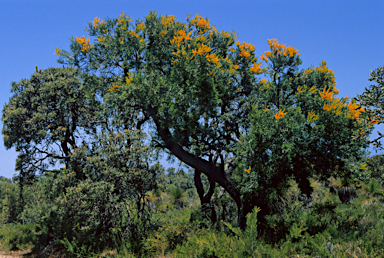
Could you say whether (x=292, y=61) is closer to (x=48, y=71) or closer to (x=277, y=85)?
(x=277, y=85)

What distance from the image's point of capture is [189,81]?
28.7 ft

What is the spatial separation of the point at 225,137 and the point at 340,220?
16.1 feet

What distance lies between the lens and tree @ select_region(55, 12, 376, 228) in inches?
337

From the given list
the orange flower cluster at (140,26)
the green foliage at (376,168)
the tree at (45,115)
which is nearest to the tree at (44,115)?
the tree at (45,115)

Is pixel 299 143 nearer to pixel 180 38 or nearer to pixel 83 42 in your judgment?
pixel 180 38

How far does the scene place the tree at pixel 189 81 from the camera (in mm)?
8555

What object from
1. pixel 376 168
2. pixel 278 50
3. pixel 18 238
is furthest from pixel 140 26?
pixel 376 168

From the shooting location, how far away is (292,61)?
371 inches

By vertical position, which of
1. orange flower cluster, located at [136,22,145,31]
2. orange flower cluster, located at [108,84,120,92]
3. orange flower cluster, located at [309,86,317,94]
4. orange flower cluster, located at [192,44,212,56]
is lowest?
orange flower cluster, located at [309,86,317,94]

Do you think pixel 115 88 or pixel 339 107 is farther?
pixel 115 88

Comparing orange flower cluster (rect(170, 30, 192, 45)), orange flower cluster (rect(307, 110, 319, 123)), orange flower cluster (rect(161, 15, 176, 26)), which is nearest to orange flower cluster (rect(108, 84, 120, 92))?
orange flower cluster (rect(170, 30, 192, 45))

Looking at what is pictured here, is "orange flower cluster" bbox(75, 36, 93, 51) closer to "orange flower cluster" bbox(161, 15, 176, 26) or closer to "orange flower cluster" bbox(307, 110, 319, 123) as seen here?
"orange flower cluster" bbox(161, 15, 176, 26)

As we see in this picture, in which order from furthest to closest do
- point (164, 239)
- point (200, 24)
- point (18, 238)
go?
point (18, 238)
point (200, 24)
point (164, 239)

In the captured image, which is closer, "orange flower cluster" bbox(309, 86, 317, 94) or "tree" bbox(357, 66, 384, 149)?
"tree" bbox(357, 66, 384, 149)
